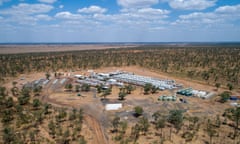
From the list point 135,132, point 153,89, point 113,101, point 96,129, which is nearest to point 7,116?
point 96,129

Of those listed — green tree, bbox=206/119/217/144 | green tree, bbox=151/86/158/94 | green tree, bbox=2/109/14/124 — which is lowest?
green tree, bbox=206/119/217/144

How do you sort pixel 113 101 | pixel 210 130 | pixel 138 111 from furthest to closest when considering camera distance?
pixel 113 101
pixel 138 111
pixel 210 130

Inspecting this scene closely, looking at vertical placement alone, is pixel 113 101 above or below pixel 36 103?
below

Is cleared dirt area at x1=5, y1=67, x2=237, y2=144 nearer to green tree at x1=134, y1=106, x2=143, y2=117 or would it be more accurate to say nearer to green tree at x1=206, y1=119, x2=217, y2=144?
green tree at x1=134, y1=106, x2=143, y2=117

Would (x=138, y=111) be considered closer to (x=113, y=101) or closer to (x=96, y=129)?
(x=96, y=129)

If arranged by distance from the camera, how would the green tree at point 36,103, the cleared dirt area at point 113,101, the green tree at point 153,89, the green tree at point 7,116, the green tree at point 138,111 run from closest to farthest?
the cleared dirt area at point 113,101, the green tree at point 7,116, the green tree at point 138,111, the green tree at point 36,103, the green tree at point 153,89

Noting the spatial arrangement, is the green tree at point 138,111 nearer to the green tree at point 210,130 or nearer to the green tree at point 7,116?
the green tree at point 210,130

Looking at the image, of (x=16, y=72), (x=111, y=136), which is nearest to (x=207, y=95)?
(x=111, y=136)

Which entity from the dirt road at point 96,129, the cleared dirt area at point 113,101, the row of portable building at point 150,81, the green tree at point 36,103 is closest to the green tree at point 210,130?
the cleared dirt area at point 113,101

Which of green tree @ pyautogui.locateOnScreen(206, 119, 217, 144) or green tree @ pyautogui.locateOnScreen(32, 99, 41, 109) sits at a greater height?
green tree @ pyautogui.locateOnScreen(32, 99, 41, 109)

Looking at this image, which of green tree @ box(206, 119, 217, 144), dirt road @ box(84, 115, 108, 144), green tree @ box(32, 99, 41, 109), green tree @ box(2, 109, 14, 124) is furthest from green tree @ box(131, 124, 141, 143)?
green tree @ box(2, 109, 14, 124)

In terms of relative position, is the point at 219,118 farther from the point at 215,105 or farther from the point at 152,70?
the point at 152,70
